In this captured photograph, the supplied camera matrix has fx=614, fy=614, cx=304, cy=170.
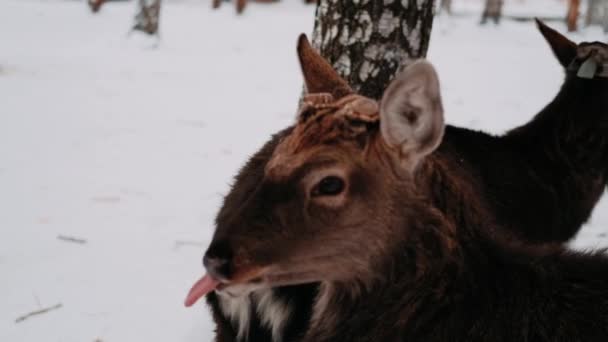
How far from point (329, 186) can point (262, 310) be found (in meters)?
0.56

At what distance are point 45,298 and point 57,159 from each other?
2.53m

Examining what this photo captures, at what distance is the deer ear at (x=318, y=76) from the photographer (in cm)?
249

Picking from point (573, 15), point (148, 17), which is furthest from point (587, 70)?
point (573, 15)

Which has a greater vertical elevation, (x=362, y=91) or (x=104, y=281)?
(x=362, y=91)

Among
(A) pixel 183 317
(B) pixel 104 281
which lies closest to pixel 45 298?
(B) pixel 104 281

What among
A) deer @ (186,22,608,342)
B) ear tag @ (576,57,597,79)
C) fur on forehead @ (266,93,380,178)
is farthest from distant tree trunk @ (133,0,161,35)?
fur on forehead @ (266,93,380,178)

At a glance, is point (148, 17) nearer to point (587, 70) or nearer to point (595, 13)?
point (587, 70)

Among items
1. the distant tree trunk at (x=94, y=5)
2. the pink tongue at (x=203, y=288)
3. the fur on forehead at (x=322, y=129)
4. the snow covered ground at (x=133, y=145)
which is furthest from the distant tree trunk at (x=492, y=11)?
the pink tongue at (x=203, y=288)

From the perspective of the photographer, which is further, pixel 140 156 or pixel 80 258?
pixel 140 156

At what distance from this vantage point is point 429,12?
12.0 ft

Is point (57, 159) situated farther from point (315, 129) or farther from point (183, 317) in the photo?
point (315, 129)

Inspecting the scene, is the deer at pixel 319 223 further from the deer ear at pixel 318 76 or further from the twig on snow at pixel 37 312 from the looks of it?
the twig on snow at pixel 37 312

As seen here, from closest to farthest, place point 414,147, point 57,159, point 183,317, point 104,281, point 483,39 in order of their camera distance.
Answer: point 414,147, point 183,317, point 104,281, point 57,159, point 483,39

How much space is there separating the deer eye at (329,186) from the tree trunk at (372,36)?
5.95 feet
